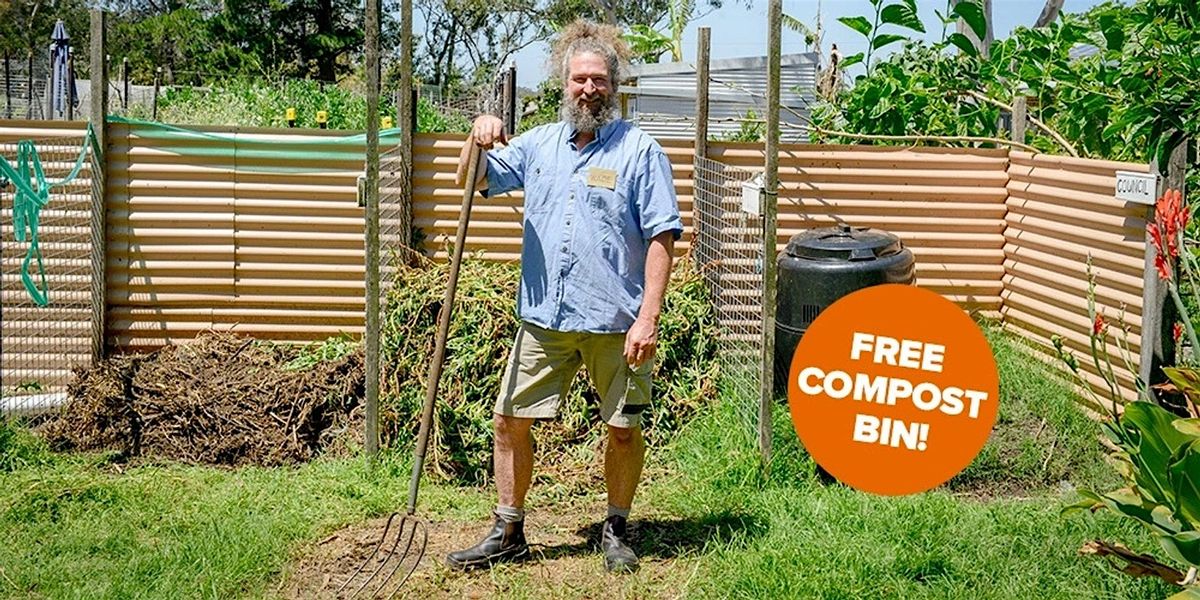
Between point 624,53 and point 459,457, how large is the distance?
2155 millimetres

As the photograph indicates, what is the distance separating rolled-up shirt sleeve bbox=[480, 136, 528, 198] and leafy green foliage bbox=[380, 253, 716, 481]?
1.57 meters

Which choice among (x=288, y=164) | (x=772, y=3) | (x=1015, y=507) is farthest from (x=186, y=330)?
(x=1015, y=507)

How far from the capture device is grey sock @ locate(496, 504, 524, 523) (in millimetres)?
4824

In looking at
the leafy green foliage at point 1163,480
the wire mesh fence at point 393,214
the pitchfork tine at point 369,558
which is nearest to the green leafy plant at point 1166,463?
the leafy green foliage at point 1163,480

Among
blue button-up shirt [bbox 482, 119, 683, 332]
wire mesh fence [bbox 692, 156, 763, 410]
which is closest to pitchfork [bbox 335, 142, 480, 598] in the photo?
blue button-up shirt [bbox 482, 119, 683, 332]

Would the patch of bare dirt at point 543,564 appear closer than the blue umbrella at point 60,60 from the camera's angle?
Yes

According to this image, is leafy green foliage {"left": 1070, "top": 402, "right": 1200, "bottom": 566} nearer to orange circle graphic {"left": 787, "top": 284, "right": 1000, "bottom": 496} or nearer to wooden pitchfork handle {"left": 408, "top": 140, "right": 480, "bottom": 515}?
orange circle graphic {"left": 787, "top": 284, "right": 1000, "bottom": 496}

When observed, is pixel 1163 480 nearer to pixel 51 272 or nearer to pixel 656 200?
pixel 656 200

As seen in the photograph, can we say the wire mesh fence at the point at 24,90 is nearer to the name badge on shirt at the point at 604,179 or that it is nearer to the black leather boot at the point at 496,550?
the black leather boot at the point at 496,550

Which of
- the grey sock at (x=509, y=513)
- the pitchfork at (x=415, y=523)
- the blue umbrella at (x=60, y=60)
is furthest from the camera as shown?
the blue umbrella at (x=60, y=60)

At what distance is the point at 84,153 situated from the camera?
718 centimetres

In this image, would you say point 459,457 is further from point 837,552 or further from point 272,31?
point 272,31

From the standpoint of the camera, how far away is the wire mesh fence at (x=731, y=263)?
639 centimetres

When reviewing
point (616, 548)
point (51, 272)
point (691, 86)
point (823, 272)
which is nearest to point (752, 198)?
point (823, 272)
